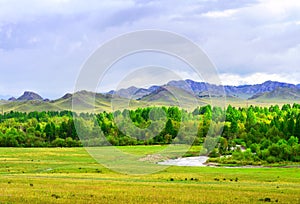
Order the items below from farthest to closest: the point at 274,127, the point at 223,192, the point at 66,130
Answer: the point at 66,130 → the point at 274,127 → the point at 223,192

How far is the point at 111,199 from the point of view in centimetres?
3278

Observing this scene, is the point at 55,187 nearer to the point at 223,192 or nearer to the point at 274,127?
the point at 223,192

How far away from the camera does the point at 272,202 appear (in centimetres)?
3309

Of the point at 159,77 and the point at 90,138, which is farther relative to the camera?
the point at 90,138

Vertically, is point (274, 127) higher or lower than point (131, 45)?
lower

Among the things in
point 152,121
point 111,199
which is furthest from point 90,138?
point 111,199

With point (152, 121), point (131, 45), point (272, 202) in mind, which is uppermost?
point (131, 45)

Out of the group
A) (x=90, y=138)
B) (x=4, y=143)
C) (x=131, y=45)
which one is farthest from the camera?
(x=4, y=143)

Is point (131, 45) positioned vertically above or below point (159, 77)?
above

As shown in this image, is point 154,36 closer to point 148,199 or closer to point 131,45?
point 131,45

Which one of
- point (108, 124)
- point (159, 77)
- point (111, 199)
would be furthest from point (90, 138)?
point (111, 199)

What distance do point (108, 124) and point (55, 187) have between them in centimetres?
9107

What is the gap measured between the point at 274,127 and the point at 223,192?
11323cm

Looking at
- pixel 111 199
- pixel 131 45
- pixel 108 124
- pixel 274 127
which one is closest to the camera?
pixel 111 199
